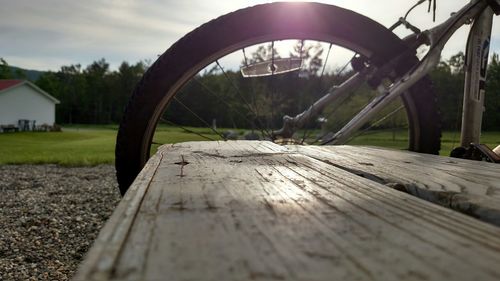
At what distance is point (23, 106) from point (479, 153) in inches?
1795

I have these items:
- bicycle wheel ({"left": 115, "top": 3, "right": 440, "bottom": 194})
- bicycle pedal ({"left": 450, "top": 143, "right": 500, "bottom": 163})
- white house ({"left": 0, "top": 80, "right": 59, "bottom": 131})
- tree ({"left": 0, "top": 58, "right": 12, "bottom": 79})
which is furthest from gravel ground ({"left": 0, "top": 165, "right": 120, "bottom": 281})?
tree ({"left": 0, "top": 58, "right": 12, "bottom": 79})

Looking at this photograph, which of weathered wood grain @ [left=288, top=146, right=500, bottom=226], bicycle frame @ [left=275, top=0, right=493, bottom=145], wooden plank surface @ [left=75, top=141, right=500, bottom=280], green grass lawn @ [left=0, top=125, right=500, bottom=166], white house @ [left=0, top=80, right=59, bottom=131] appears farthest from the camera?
white house @ [left=0, top=80, right=59, bottom=131]

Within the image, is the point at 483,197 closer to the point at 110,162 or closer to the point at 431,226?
the point at 431,226

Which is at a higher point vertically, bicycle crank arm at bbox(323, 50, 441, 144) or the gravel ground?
bicycle crank arm at bbox(323, 50, 441, 144)

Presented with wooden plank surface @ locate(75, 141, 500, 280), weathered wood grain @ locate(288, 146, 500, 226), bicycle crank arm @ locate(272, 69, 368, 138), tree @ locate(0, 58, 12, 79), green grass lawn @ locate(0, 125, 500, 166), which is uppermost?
tree @ locate(0, 58, 12, 79)

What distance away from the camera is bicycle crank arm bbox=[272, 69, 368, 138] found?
2.89 metres

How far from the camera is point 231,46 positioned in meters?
2.42

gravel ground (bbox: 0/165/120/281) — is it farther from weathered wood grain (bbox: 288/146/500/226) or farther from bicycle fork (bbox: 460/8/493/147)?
bicycle fork (bbox: 460/8/493/147)

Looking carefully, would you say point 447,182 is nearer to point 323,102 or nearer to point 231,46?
point 231,46

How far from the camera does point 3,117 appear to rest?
1582 inches

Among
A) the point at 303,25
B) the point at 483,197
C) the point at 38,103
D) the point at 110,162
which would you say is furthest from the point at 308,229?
the point at 38,103

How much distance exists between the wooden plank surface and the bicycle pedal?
54.3 inches

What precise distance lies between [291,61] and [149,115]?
122cm

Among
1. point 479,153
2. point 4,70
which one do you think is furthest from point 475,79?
point 4,70
